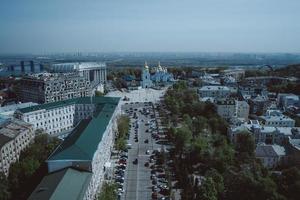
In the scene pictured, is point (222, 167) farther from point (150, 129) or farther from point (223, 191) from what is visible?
point (150, 129)

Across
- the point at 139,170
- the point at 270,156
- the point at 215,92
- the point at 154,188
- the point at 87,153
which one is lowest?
the point at 139,170

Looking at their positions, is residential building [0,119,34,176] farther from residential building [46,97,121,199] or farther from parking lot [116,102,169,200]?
parking lot [116,102,169,200]

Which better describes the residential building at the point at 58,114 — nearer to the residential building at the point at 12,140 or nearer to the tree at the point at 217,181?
the residential building at the point at 12,140

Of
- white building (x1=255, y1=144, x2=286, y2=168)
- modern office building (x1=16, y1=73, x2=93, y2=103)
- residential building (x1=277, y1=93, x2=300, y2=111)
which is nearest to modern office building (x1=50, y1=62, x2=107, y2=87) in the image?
modern office building (x1=16, y1=73, x2=93, y2=103)

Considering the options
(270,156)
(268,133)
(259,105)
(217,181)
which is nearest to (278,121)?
(268,133)

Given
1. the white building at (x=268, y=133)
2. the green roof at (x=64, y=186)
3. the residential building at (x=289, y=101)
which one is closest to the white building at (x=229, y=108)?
the white building at (x=268, y=133)

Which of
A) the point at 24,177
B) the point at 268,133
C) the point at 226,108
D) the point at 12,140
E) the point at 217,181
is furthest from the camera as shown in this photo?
the point at 226,108

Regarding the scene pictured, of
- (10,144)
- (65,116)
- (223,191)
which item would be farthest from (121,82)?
(223,191)

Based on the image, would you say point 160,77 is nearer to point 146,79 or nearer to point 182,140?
point 146,79
